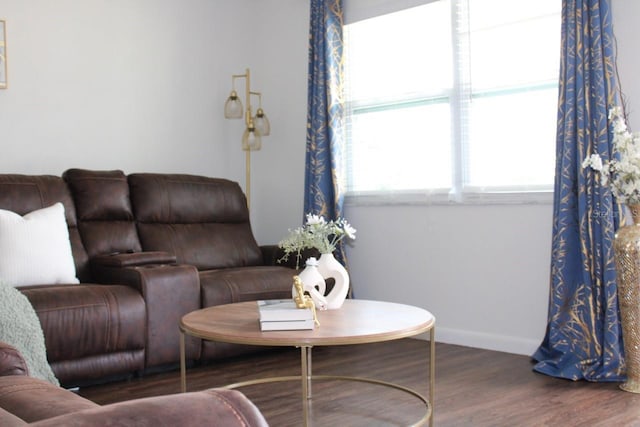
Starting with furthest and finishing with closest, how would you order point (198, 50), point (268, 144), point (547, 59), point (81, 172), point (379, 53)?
point (268, 144)
point (198, 50)
point (379, 53)
point (81, 172)
point (547, 59)

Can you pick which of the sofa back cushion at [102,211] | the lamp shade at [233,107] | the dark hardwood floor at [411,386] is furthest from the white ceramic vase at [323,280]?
the lamp shade at [233,107]

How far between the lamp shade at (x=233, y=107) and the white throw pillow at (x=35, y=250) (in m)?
1.64

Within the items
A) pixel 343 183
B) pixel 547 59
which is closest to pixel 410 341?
pixel 343 183

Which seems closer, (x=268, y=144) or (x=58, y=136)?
(x=58, y=136)

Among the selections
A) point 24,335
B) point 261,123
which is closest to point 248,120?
point 261,123

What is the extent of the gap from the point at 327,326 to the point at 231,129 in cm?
316

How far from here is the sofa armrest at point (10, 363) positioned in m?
1.46

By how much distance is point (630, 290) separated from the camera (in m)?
3.05

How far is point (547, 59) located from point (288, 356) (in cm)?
216

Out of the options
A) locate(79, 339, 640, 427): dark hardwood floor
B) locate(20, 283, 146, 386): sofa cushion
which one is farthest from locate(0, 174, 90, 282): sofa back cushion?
locate(79, 339, 640, 427): dark hardwood floor

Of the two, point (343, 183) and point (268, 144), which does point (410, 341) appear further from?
point (268, 144)

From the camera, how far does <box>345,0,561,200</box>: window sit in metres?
3.76

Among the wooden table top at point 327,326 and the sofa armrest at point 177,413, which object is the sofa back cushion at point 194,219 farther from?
the sofa armrest at point 177,413

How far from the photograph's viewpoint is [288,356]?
153 inches
